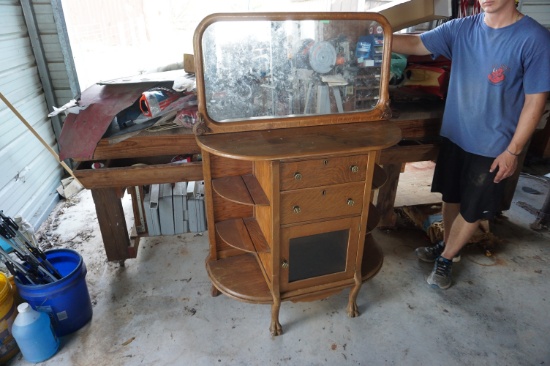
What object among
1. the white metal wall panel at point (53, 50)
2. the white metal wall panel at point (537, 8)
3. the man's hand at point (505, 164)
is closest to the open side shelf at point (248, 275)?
the man's hand at point (505, 164)

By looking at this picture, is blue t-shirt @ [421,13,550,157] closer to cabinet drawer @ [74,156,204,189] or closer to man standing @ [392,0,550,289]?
man standing @ [392,0,550,289]

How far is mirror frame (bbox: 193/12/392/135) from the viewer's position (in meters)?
1.45

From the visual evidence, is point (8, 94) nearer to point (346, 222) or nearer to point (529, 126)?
point (346, 222)

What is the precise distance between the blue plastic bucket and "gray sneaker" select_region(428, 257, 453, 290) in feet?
Result: 6.43

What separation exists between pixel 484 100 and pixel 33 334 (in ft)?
7.74

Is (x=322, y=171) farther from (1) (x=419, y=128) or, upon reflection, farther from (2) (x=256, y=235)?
(1) (x=419, y=128)

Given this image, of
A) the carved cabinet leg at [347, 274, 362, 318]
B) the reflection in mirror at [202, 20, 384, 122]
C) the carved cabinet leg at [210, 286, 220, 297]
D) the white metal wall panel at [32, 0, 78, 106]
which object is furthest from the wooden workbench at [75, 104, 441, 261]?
the white metal wall panel at [32, 0, 78, 106]

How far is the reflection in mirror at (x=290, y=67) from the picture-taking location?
1540 mm

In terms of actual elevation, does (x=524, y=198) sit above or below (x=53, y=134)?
below

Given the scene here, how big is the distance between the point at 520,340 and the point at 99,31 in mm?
3861

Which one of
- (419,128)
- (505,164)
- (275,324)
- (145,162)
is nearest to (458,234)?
(505,164)

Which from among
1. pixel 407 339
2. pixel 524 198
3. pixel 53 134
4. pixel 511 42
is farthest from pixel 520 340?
pixel 53 134

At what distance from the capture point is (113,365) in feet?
5.46

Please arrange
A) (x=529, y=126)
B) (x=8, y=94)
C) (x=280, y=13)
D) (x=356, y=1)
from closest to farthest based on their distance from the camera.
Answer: (x=280, y=13), (x=529, y=126), (x=8, y=94), (x=356, y=1)
